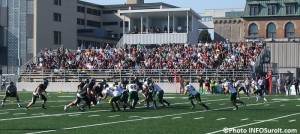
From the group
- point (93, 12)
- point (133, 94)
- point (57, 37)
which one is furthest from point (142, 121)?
point (93, 12)

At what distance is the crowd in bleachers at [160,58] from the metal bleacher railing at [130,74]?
1.71 ft

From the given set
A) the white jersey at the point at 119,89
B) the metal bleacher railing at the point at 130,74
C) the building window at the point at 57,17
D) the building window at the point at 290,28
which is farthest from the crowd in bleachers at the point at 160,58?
the building window at the point at 290,28

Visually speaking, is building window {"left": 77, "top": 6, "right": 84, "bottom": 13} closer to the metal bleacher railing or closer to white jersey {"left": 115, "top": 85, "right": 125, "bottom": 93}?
the metal bleacher railing

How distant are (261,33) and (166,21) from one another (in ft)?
72.3

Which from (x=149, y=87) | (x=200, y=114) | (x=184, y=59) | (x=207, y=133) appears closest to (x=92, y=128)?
(x=207, y=133)

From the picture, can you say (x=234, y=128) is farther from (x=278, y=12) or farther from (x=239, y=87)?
(x=278, y=12)

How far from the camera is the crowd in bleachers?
4803 cm

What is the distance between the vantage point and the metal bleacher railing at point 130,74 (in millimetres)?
46750

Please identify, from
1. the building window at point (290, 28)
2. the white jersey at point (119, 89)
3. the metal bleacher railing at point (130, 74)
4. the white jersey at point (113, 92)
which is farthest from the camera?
the building window at point (290, 28)

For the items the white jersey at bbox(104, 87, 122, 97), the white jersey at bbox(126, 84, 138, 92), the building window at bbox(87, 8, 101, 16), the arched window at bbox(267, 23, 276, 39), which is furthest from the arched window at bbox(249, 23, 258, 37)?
the white jersey at bbox(104, 87, 122, 97)

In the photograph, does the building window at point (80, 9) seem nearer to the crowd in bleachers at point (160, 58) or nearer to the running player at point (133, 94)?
the crowd in bleachers at point (160, 58)

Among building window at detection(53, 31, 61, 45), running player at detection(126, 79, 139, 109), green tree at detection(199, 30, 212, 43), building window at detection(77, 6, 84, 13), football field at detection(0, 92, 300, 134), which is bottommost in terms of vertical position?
football field at detection(0, 92, 300, 134)

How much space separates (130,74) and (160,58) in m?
2.81

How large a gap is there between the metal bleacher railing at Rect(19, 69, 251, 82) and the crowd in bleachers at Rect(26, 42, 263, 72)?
522mm
